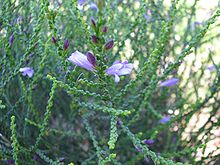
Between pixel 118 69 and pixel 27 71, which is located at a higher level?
pixel 27 71

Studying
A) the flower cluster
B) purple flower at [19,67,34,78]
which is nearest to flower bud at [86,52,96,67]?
the flower cluster

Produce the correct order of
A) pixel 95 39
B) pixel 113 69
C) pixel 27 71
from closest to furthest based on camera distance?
pixel 95 39 < pixel 113 69 < pixel 27 71

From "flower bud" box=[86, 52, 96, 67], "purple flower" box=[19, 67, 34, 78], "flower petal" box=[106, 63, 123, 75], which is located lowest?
"flower bud" box=[86, 52, 96, 67]

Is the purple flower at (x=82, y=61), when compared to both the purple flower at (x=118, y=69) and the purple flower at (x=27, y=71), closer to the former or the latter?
the purple flower at (x=118, y=69)

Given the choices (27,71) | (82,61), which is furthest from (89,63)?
(27,71)

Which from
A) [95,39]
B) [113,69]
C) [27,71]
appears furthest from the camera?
[27,71]


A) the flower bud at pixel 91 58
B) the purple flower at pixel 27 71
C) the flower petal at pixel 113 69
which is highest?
the purple flower at pixel 27 71

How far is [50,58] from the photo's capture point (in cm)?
183

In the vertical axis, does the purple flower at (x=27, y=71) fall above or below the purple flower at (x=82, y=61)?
above

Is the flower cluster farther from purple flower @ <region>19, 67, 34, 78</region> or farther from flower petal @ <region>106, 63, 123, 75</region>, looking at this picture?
purple flower @ <region>19, 67, 34, 78</region>

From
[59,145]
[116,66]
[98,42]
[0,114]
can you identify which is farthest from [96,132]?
[98,42]

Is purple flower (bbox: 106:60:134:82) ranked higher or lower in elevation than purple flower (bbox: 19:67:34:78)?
lower

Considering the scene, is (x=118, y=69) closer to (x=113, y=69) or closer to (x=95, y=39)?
(x=113, y=69)

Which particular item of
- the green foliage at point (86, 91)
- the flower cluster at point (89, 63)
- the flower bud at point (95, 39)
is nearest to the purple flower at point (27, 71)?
the green foliage at point (86, 91)
